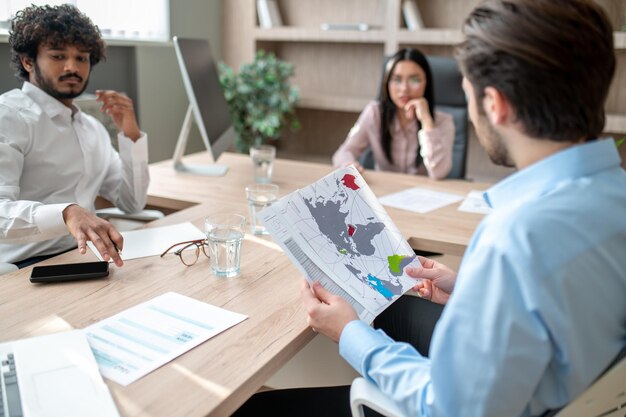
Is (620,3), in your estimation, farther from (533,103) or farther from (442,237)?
(533,103)

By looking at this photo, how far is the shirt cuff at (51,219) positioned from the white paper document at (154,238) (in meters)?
0.09

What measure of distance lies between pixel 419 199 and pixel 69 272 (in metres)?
1.23

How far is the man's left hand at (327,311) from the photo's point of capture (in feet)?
3.15

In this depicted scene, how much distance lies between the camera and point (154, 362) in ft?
2.89

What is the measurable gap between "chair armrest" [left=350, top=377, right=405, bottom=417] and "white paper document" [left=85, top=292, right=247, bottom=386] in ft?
0.89

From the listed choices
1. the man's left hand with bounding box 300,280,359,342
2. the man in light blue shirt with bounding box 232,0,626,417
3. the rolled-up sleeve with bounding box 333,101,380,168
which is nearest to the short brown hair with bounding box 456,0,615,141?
the man in light blue shirt with bounding box 232,0,626,417

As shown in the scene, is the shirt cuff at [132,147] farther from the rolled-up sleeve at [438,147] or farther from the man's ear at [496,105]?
the man's ear at [496,105]

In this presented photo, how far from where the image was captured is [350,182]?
1.17 metres

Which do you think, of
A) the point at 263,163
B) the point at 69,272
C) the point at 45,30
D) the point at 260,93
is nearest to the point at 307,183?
the point at 263,163

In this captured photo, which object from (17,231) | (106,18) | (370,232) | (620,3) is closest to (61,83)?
(17,231)

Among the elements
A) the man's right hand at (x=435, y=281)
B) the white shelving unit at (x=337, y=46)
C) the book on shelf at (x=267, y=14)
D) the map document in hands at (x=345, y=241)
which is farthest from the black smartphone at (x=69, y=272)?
the book on shelf at (x=267, y=14)

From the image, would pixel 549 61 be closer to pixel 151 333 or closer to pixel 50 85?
pixel 151 333

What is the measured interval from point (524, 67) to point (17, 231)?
48.3 inches

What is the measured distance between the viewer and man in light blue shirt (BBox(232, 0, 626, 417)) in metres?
0.66
